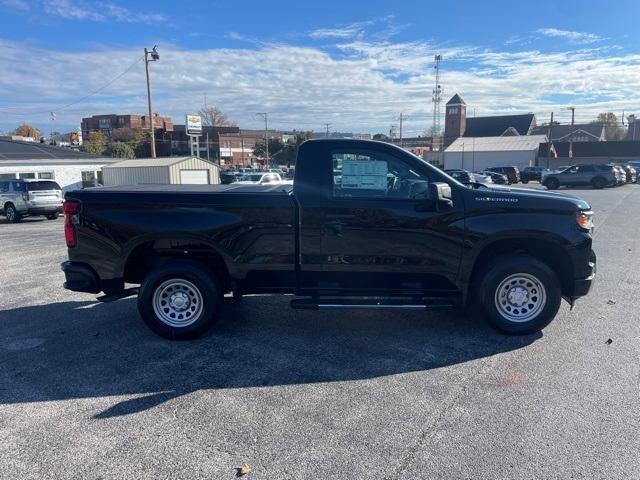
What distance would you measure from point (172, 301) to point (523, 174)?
160 feet

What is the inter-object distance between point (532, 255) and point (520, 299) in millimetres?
536

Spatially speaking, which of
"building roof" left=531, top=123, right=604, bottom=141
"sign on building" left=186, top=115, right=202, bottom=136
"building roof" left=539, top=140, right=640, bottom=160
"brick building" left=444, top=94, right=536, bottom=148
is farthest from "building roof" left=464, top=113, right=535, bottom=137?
"sign on building" left=186, top=115, right=202, bottom=136

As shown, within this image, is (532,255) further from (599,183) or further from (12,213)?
(599,183)

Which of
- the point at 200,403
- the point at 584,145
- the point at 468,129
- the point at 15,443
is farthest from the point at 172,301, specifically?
the point at 468,129

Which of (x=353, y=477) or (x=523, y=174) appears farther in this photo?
(x=523, y=174)

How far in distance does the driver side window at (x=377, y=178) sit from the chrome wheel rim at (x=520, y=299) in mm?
1360

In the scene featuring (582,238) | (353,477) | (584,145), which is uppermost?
(584,145)

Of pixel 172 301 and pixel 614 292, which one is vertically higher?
pixel 172 301

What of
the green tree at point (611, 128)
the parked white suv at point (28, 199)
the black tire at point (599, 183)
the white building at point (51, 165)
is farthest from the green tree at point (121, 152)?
the green tree at point (611, 128)

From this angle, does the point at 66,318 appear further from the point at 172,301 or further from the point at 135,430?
the point at 135,430

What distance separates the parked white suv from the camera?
816 inches

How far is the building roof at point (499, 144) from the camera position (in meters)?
71.1

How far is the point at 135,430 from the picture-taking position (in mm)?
3625

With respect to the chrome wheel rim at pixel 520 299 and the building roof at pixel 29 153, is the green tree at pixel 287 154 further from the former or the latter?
the chrome wheel rim at pixel 520 299
